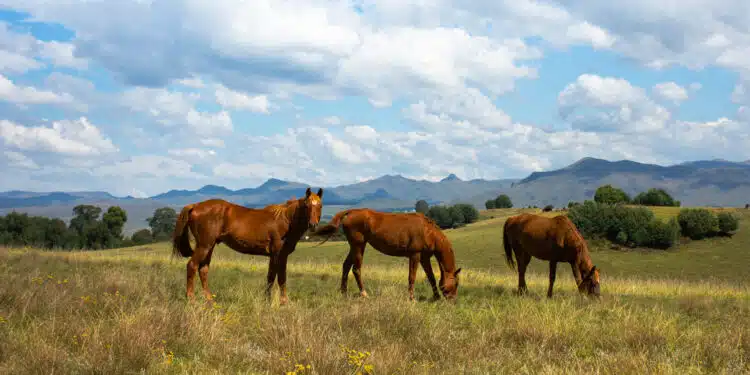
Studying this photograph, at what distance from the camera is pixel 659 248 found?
61.2m

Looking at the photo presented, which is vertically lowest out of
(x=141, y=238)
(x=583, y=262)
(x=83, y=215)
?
(x=141, y=238)

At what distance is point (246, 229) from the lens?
471 inches

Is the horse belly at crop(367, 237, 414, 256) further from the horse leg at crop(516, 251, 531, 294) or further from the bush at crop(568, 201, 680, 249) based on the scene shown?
the bush at crop(568, 201, 680, 249)

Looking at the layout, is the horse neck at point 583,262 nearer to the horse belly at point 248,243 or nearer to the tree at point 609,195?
the horse belly at point 248,243

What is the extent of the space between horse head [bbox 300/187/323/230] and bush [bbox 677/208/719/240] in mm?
64446

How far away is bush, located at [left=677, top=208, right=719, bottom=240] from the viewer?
6391 centimetres

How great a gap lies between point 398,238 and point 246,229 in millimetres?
3944

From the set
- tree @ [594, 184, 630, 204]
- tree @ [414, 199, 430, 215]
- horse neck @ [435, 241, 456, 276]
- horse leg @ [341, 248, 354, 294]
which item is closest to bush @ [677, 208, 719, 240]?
tree @ [594, 184, 630, 204]

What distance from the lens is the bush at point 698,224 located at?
63906mm

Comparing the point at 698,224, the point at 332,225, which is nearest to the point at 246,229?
the point at 332,225

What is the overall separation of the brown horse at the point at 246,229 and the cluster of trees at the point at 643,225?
55974 millimetres

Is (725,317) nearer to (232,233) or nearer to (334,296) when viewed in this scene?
(334,296)

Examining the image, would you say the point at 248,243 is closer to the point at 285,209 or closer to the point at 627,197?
the point at 285,209

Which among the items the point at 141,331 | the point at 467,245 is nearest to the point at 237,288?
the point at 141,331
